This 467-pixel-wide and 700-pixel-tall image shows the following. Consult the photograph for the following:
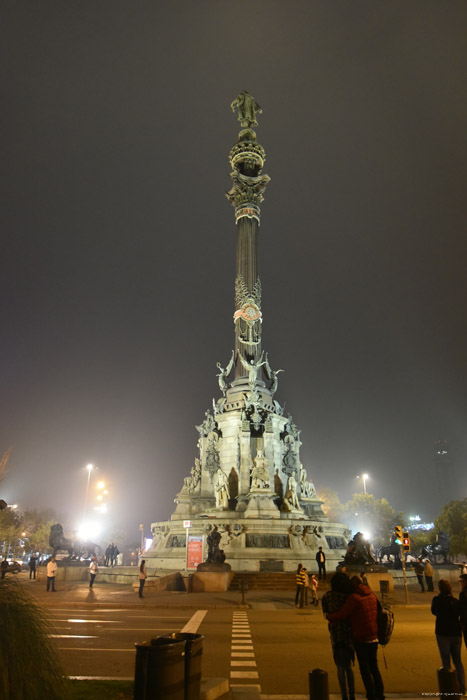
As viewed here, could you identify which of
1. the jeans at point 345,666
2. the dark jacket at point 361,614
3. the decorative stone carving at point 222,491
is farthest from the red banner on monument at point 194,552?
the dark jacket at point 361,614

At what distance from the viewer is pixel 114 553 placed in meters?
41.7

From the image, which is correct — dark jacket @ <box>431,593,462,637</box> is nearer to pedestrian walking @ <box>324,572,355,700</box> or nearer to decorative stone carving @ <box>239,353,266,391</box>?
pedestrian walking @ <box>324,572,355,700</box>

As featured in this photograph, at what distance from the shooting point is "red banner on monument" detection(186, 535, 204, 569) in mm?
28391

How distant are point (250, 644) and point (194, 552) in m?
17.7

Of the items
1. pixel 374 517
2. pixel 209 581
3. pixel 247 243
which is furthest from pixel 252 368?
pixel 374 517

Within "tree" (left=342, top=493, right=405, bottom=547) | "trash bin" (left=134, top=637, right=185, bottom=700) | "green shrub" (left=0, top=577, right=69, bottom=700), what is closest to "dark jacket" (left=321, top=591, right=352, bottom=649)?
"trash bin" (left=134, top=637, right=185, bottom=700)

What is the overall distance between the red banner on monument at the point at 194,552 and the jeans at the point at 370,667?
22727 mm

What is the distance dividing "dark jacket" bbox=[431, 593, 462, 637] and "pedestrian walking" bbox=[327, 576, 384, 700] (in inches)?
68.8

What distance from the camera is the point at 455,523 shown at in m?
67.6

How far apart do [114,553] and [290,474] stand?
15.7 m

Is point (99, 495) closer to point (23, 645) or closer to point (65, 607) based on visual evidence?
point (65, 607)

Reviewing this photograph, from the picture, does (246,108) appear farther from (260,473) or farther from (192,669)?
(192,669)

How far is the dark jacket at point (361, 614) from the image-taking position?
7.04 meters

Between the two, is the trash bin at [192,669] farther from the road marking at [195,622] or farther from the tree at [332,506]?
the tree at [332,506]
